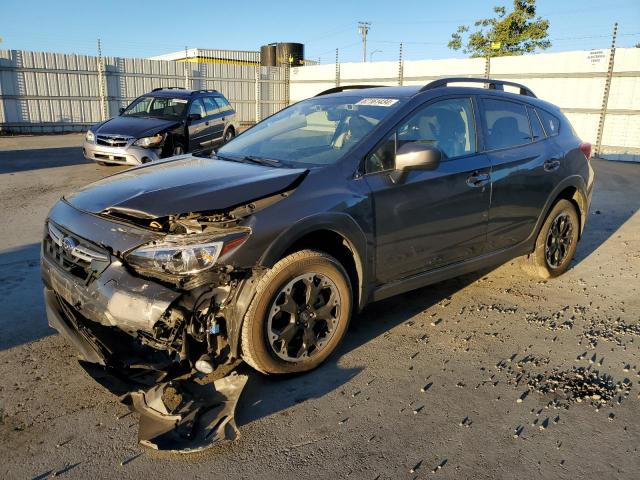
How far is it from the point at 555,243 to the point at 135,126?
8.27 metres

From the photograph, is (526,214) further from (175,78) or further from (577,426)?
(175,78)

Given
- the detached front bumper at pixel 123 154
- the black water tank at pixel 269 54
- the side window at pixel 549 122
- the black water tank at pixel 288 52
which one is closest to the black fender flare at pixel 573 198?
the side window at pixel 549 122

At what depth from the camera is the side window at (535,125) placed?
4945 millimetres

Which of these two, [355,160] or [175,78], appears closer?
[355,160]

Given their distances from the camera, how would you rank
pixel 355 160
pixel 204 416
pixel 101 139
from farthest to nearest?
pixel 101 139, pixel 355 160, pixel 204 416

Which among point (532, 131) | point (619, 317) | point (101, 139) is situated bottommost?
point (619, 317)

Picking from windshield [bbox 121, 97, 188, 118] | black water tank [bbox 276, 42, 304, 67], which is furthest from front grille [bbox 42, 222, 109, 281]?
black water tank [bbox 276, 42, 304, 67]

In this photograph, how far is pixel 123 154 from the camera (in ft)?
33.2

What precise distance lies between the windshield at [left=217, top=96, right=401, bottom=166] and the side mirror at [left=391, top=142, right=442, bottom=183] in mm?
321

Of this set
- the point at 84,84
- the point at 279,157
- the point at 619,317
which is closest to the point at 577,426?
the point at 619,317

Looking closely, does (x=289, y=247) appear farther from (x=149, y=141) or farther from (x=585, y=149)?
(x=149, y=141)

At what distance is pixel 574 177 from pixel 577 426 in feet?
9.72

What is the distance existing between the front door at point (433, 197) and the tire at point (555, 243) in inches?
40.2

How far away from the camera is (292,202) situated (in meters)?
3.18
